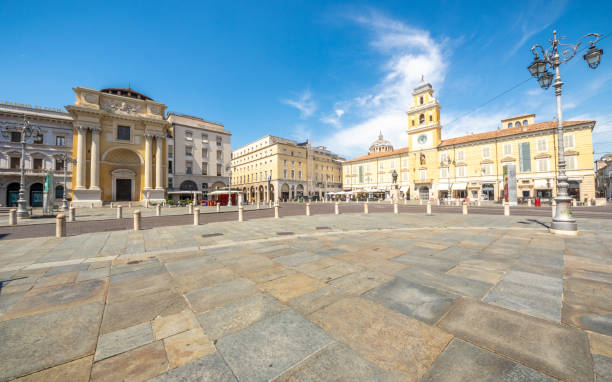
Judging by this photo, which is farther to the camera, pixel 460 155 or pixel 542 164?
pixel 460 155

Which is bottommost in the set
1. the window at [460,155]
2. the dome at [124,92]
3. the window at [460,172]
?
the window at [460,172]

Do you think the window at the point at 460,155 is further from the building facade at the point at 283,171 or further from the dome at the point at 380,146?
the dome at the point at 380,146

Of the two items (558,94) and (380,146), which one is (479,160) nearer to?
(558,94)

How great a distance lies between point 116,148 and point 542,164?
195ft

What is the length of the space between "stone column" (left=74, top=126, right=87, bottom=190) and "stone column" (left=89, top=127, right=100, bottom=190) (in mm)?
766

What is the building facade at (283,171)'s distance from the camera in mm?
50156

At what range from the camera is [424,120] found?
41.0 meters

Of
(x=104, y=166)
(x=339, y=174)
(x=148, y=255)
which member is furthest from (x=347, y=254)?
(x=339, y=174)

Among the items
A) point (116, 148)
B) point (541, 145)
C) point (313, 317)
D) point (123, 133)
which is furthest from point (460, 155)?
point (116, 148)

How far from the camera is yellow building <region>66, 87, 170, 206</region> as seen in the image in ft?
93.1

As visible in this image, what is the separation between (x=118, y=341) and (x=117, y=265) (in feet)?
11.3

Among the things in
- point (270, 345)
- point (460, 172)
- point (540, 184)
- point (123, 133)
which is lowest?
point (270, 345)

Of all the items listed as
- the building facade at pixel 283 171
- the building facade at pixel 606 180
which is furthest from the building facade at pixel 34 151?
the building facade at pixel 606 180

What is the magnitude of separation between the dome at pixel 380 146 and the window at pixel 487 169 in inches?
1977
